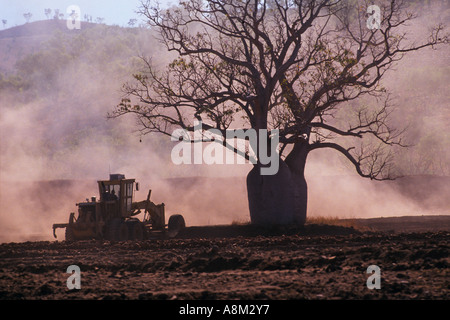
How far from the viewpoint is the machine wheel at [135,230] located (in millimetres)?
19812

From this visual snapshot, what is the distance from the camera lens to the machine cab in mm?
19750

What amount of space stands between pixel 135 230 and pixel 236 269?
321 inches

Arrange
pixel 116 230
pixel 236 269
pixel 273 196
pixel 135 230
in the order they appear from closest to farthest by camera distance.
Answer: pixel 236 269, pixel 116 230, pixel 135 230, pixel 273 196

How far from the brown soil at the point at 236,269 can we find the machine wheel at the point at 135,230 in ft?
6.31

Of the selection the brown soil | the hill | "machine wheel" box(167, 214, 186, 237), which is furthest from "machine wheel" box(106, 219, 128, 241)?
the hill

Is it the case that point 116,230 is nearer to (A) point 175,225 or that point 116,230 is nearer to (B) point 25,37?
(A) point 175,225

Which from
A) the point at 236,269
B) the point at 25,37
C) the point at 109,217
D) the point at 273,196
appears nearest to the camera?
the point at 236,269

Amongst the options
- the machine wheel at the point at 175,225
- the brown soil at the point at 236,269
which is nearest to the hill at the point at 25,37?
the machine wheel at the point at 175,225

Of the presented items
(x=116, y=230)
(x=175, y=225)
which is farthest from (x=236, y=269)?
(x=175, y=225)

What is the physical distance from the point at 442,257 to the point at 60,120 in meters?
69.0

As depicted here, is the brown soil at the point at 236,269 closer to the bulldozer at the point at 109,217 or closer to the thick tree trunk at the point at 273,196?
the bulldozer at the point at 109,217

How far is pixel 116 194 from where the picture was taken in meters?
20.0

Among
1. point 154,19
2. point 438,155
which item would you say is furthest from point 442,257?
point 438,155

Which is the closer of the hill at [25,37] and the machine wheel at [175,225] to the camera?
the machine wheel at [175,225]
